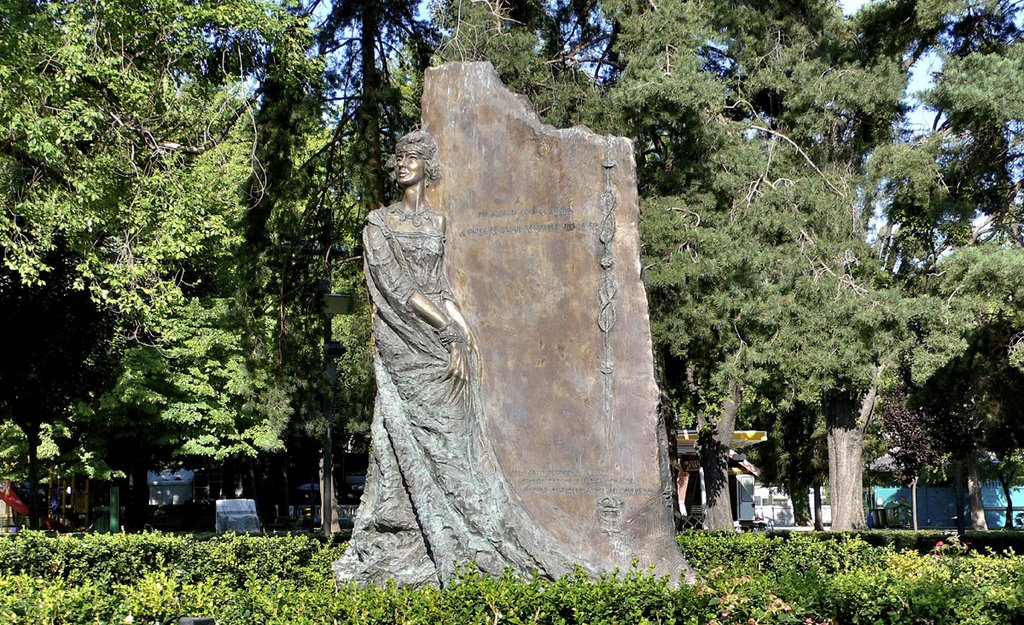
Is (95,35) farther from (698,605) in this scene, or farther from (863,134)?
(863,134)

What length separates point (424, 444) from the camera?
8.80 meters

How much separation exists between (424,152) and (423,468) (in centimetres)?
258

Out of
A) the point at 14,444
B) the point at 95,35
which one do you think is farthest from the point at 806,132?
the point at 14,444

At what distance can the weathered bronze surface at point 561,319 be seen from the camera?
8.78 m

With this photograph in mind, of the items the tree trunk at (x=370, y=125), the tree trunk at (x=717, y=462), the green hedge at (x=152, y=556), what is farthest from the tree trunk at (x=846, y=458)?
the green hedge at (x=152, y=556)

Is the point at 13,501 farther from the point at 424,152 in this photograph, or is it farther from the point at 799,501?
the point at 799,501

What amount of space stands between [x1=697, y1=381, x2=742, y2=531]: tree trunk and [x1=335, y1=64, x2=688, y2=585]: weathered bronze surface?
667 inches

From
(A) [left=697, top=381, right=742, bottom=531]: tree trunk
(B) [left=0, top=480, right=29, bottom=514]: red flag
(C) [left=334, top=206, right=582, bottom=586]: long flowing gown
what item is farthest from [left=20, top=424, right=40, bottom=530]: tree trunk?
(C) [left=334, top=206, right=582, bottom=586]: long flowing gown

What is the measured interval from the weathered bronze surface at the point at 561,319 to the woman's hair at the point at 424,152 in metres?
0.10

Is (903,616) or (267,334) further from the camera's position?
(267,334)

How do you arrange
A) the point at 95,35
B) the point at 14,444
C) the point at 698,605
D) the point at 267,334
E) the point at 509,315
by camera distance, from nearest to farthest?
1. the point at 698,605
2. the point at 509,315
3. the point at 95,35
4. the point at 267,334
5. the point at 14,444

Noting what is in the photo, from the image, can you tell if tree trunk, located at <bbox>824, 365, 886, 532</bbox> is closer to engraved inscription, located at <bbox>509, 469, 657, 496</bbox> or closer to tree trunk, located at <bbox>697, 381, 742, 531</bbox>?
tree trunk, located at <bbox>697, 381, 742, 531</bbox>

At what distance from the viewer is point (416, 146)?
9.23 m

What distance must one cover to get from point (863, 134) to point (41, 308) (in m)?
16.0
